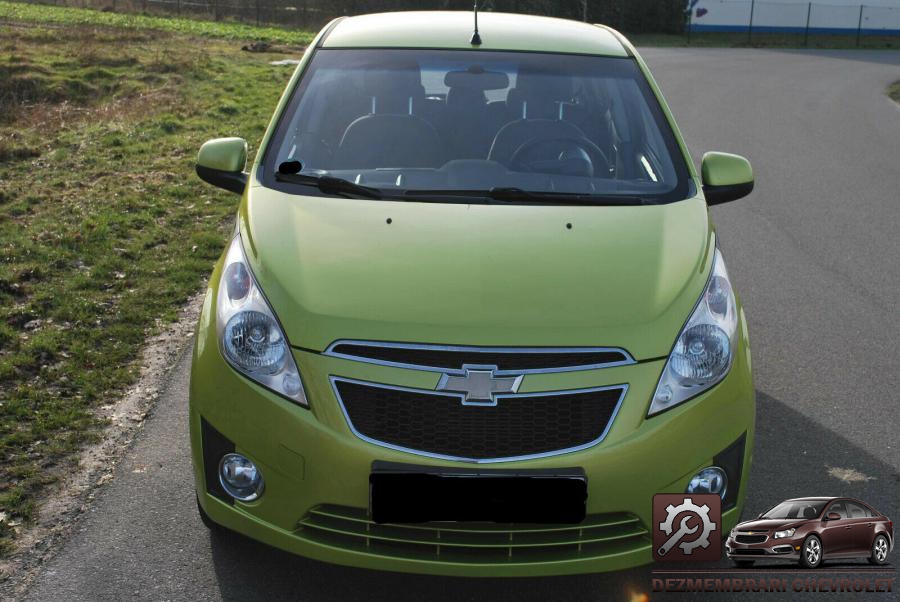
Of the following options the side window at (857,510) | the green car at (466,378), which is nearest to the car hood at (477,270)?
the green car at (466,378)

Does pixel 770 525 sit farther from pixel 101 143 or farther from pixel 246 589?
pixel 101 143

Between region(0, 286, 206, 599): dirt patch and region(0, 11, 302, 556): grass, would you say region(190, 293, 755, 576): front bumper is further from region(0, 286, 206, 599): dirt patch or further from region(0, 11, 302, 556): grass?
region(0, 11, 302, 556): grass

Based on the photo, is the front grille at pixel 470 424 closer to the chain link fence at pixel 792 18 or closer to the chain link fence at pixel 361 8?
the chain link fence at pixel 361 8

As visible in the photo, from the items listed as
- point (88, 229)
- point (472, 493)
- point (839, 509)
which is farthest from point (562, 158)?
point (88, 229)

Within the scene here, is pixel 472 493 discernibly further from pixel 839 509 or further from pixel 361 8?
pixel 361 8

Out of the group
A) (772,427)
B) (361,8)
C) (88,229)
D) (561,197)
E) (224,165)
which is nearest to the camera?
(561,197)

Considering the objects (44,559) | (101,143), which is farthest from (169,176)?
(44,559)

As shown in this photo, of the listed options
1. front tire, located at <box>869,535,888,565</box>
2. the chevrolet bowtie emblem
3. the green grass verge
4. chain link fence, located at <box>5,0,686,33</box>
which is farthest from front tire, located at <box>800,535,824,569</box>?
chain link fence, located at <box>5,0,686,33</box>

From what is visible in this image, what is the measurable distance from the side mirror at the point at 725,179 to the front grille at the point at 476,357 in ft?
5.21

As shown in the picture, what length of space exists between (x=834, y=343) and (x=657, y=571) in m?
2.95

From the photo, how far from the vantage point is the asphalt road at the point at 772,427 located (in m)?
3.41

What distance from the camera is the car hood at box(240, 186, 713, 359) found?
3129mm

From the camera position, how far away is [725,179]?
14.6ft

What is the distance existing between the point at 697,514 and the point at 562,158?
1.79 meters
